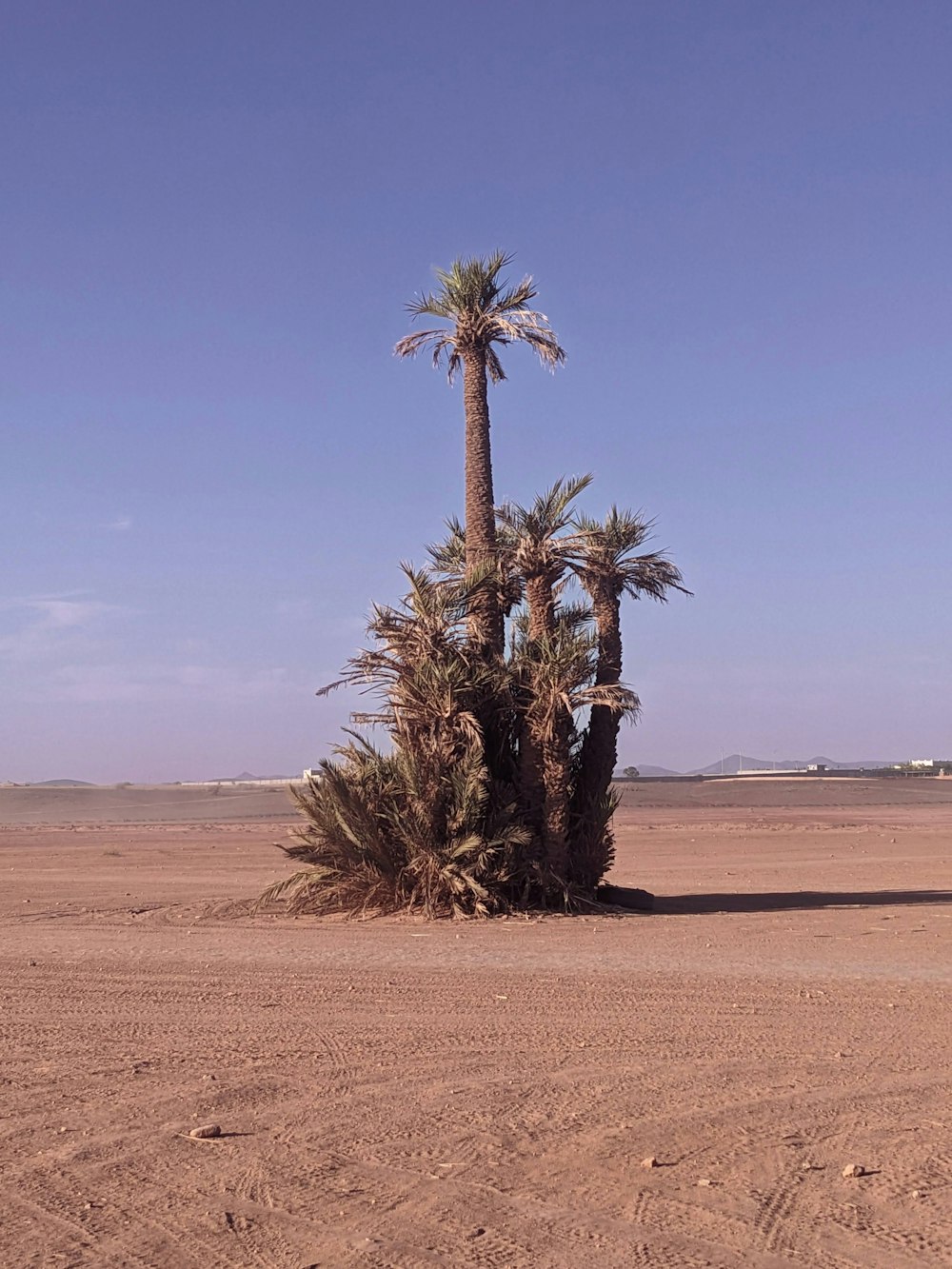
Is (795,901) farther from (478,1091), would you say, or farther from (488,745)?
(478,1091)

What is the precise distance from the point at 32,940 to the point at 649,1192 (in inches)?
425

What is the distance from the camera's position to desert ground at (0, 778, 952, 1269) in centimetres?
527

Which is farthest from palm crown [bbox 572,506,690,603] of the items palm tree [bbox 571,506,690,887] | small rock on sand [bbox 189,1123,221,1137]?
small rock on sand [bbox 189,1123,221,1137]

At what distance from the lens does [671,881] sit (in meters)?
24.6

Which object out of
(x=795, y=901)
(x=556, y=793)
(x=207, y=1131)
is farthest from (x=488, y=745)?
(x=207, y=1131)

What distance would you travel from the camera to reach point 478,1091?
749cm

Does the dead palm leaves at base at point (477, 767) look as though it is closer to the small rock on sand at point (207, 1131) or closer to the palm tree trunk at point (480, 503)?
the palm tree trunk at point (480, 503)

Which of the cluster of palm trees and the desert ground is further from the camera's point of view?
the cluster of palm trees

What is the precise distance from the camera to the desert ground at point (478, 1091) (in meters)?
5.27

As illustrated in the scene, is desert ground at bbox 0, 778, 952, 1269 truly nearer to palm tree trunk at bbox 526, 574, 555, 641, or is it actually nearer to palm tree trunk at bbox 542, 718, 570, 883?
palm tree trunk at bbox 542, 718, 570, 883

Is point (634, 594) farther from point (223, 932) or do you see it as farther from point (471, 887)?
point (223, 932)

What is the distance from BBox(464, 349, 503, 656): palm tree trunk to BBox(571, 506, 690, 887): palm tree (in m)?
1.33

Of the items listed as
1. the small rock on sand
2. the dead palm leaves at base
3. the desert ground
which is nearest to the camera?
the desert ground

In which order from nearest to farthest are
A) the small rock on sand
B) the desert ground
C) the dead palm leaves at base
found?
the desert ground
the small rock on sand
the dead palm leaves at base
